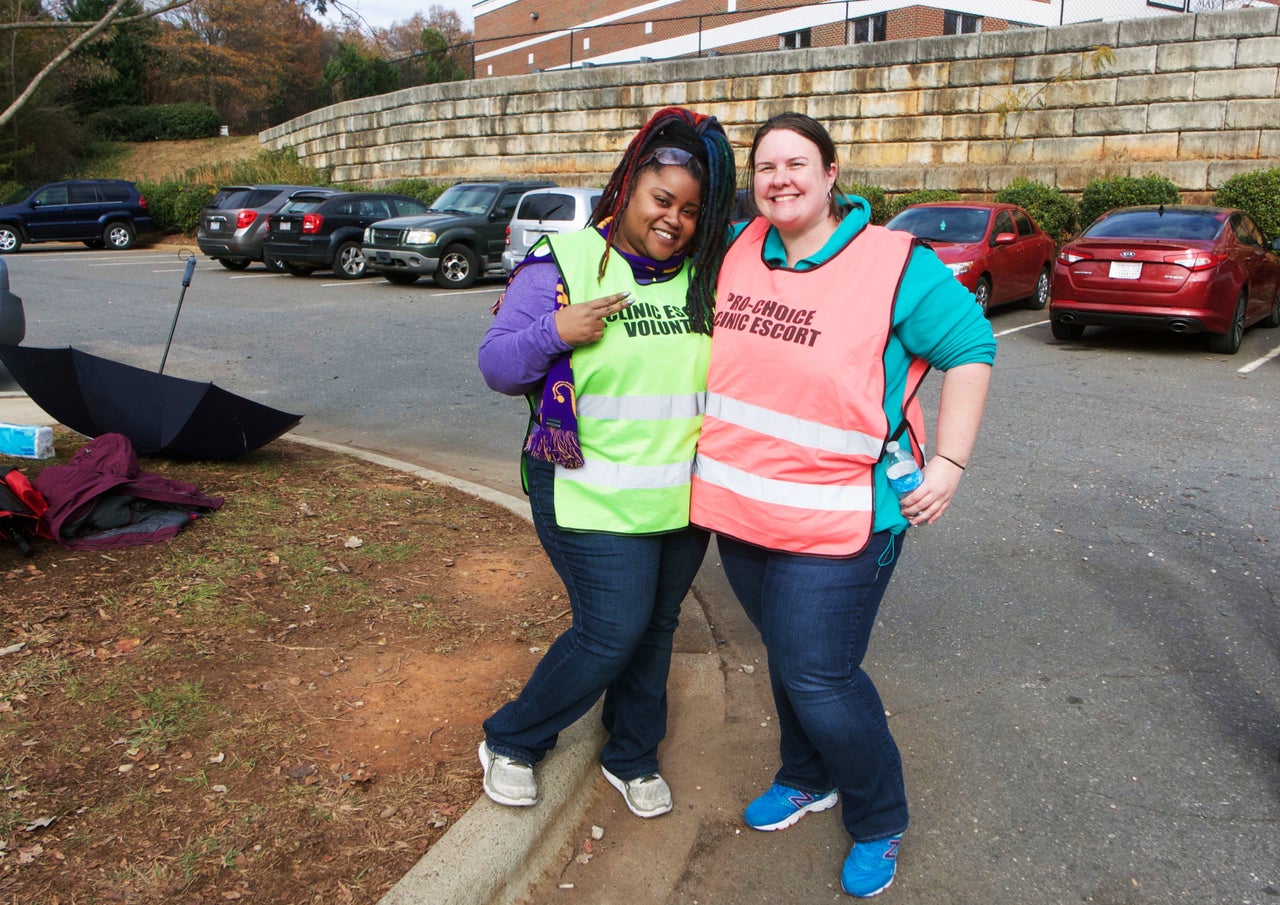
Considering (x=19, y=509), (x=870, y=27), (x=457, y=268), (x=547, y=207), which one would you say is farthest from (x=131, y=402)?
(x=870, y=27)

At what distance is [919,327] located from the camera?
241cm

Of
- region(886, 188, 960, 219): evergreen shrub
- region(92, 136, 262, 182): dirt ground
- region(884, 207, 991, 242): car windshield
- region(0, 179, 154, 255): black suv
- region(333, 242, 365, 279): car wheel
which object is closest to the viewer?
region(884, 207, 991, 242): car windshield

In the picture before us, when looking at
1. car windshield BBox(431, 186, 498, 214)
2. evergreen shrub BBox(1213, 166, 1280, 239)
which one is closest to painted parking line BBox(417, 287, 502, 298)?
car windshield BBox(431, 186, 498, 214)

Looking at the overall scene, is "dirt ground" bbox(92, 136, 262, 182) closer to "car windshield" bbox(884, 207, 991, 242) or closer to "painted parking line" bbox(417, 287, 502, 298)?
"painted parking line" bbox(417, 287, 502, 298)

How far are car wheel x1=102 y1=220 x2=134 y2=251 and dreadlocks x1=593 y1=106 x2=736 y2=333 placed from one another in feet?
94.1

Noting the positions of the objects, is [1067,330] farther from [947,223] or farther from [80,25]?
[80,25]

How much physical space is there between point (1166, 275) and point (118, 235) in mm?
25322

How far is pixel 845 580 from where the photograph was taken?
2.48 metres

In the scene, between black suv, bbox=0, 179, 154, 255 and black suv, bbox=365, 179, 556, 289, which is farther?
black suv, bbox=0, 179, 154, 255

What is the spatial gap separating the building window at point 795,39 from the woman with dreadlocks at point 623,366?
2918cm

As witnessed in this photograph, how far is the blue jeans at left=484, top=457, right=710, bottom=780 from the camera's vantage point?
2639 millimetres

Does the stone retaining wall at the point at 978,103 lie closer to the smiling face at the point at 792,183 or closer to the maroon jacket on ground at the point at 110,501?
the maroon jacket on ground at the point at 110,501

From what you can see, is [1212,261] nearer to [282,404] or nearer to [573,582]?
[282,404]

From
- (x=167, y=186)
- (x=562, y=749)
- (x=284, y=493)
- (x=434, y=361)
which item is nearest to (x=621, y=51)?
(x=167, y=186)
